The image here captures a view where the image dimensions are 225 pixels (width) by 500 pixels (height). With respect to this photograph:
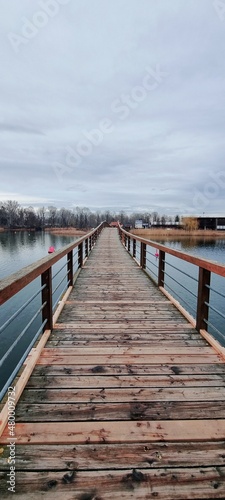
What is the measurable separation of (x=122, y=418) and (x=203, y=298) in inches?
66.1

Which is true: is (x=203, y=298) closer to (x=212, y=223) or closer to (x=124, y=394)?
(x=124, y=394)

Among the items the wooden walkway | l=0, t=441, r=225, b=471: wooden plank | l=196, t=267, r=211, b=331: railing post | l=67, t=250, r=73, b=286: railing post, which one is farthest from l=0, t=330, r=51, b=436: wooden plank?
l=67, t=250, r=73, b=286: railing post

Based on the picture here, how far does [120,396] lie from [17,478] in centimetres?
77

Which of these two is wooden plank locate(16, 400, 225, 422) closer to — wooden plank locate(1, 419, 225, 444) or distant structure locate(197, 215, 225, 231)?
wooden plank locate(1, 419, 225, 444)

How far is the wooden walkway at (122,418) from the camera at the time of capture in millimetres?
1175

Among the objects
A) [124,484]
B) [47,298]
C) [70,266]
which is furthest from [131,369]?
[70,266]

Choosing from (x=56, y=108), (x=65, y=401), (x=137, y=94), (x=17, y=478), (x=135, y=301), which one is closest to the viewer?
(x=17, y=478)

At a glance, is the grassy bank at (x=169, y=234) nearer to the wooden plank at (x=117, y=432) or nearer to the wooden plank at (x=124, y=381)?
the wooden plank at (x=124, y=381)

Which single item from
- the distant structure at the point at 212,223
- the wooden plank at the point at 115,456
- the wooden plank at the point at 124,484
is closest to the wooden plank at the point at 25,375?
the wooden plank at the point at 115,456

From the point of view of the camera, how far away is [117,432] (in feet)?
4.75

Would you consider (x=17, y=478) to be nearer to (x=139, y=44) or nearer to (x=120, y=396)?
(x=120, y=396)

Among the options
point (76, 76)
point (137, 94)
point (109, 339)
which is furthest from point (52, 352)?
point (76, 76)

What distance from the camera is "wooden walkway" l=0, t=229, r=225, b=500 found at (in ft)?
3.85

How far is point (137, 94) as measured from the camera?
10.3 meters
